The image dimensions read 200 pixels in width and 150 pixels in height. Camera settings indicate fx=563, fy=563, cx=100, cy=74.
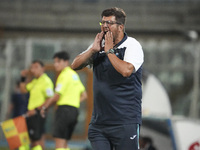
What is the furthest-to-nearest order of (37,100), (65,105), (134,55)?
1. (37,100)
2. (65,105)
3. (134,55)

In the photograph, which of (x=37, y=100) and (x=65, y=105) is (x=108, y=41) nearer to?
(x=65, y=105)

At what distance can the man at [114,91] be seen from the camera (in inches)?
188

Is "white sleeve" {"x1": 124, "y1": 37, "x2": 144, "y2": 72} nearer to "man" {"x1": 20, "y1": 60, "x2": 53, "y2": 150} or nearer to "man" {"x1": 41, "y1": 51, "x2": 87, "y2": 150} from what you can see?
"man" {"x1": 41, "y1": 51, "x2": 87, "y2": 150}

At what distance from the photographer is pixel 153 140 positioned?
8.86 metres

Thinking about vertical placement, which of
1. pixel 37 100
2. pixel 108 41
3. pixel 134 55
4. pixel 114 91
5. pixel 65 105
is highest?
pixel 108 41

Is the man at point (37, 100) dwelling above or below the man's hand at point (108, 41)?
below

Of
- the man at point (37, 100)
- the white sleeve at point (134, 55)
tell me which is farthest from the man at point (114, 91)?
the man at point (37, 100)

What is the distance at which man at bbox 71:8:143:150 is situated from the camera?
4773 mm

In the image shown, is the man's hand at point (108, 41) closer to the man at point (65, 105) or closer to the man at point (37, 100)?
the man at point (65, 105)

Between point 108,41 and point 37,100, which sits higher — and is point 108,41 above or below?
above

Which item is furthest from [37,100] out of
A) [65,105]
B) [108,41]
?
[108,41]

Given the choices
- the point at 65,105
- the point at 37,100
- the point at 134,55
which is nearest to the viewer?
the point at 134,55

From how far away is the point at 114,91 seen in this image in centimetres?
481

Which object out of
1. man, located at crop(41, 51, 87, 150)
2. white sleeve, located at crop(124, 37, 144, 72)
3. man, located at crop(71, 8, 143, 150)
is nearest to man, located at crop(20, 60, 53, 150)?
man, located at crop(41, 51, 87, 150)
